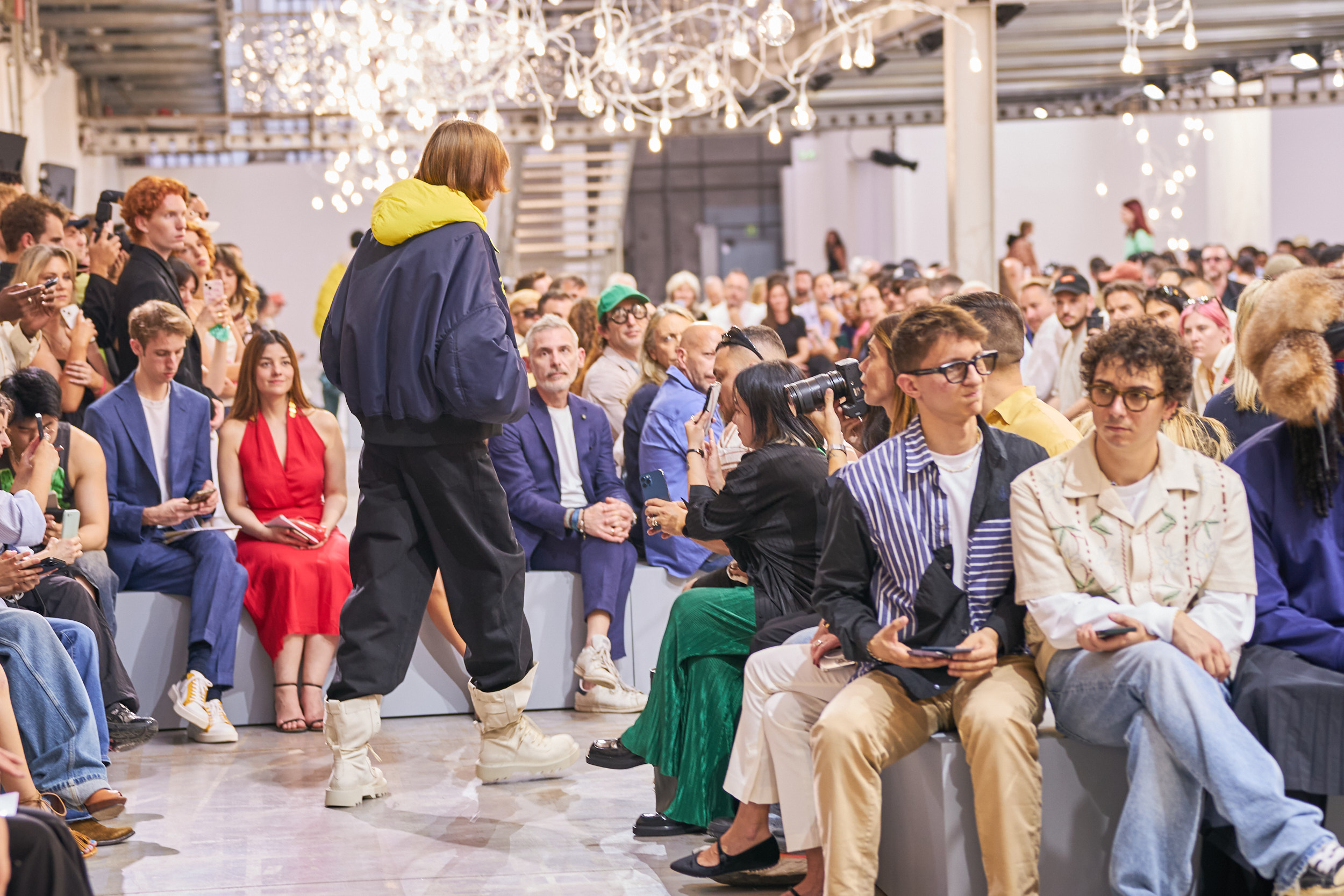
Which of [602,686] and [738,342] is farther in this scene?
[602,686]

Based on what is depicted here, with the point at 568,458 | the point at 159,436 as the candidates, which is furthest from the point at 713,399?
the point at 159,436

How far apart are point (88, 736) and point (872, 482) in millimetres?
1953

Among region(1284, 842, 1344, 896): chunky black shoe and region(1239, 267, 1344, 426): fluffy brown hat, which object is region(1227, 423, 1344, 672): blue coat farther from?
region(1284, 842, 1344, 896): chunky black shoe

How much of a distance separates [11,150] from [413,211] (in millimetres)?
4397

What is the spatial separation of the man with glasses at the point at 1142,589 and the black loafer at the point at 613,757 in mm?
1281

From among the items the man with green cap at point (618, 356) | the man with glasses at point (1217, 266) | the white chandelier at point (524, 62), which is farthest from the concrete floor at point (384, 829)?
the man with glasses at point (1217, 266)

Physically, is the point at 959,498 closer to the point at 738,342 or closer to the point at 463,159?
the point at 738,342

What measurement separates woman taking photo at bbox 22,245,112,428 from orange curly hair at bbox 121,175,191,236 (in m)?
0.41

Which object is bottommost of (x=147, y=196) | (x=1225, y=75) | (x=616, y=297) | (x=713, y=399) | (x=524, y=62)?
(x=713, y=399)

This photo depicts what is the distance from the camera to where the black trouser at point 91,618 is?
387 centimetres

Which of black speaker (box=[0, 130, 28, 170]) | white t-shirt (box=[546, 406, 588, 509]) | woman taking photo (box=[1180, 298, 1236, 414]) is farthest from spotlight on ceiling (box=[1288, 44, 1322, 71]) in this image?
black speaker (box=[0, 130, 28, 170])

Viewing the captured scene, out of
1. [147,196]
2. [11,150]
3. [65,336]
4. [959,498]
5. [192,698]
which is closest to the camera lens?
[959,498]

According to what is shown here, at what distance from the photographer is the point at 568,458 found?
5008mm

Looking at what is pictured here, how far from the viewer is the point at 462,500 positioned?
3588 mm
